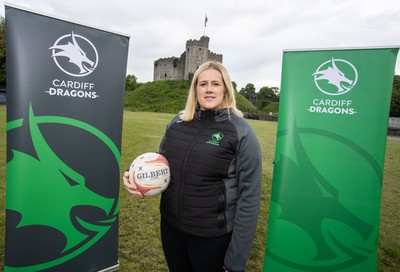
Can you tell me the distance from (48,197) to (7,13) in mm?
1724

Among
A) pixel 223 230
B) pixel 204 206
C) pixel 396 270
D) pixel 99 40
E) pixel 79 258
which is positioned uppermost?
pixel 99 40

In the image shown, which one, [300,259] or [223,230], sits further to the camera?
[300,259]

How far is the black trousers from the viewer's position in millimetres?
1979

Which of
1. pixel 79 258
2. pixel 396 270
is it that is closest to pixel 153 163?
pixel 79 258

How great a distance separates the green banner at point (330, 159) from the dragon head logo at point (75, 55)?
214cm

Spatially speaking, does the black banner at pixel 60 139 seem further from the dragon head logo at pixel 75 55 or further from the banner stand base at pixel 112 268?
the banner stand base at pixel 112 268

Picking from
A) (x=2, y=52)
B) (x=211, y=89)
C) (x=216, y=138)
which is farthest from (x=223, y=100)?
(x=2, y=52)

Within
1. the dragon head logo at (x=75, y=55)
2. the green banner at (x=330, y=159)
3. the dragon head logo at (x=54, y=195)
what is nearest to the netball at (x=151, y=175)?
the dragon head logo at (x=54, y=195)

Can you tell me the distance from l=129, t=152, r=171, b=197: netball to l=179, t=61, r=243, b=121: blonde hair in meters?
0.48

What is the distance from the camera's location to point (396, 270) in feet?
11.4

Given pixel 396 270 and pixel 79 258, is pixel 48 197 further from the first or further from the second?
pixel 396 270

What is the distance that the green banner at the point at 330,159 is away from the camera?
2.42 m

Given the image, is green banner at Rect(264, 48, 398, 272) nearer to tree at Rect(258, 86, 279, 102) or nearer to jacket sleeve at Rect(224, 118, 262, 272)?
jacket sleeve at Rect(224, 118, 262, 272)

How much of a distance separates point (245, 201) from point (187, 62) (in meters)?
57.0
